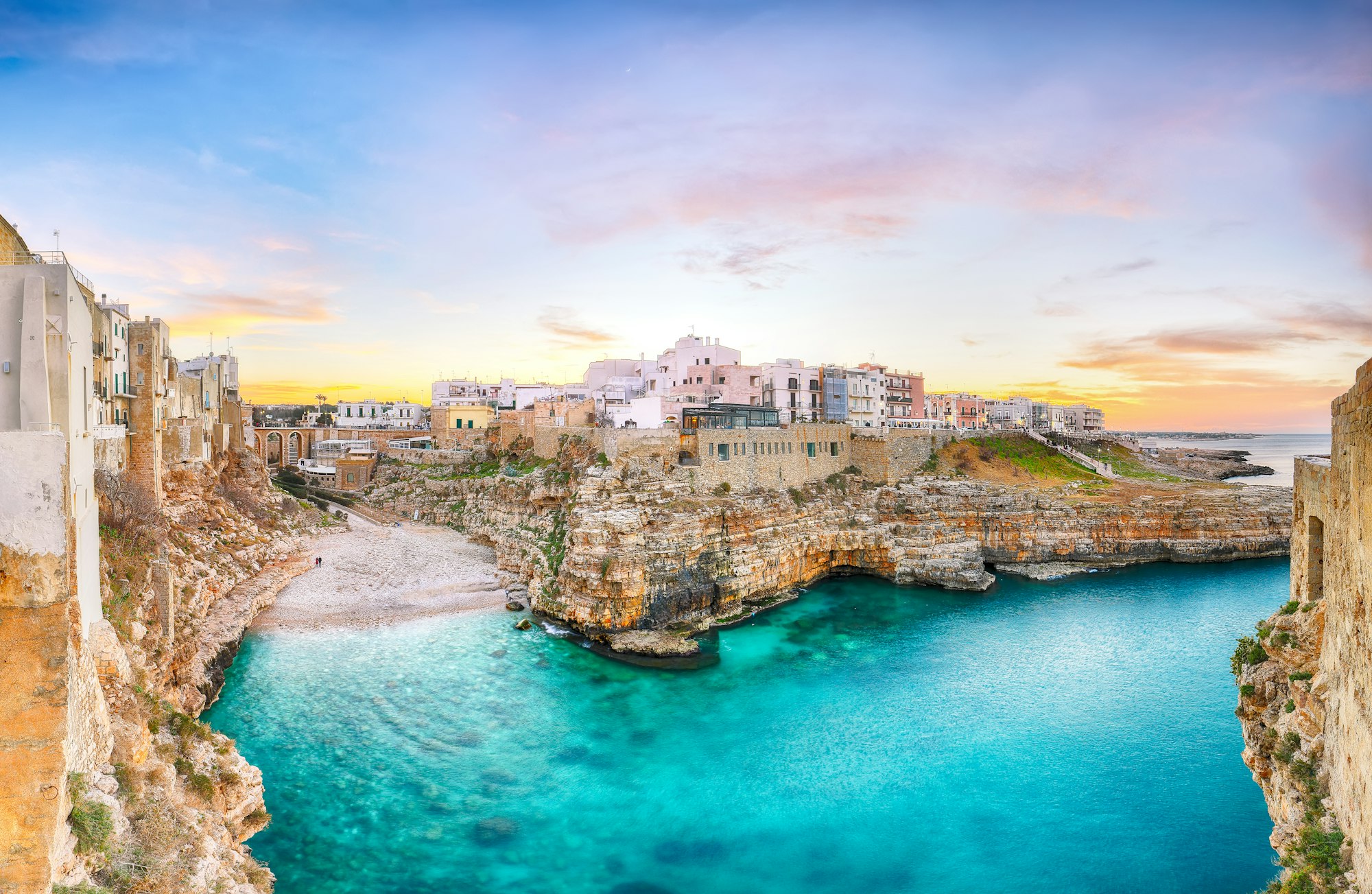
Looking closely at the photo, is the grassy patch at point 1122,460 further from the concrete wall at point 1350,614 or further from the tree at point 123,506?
the tree at point 123,506

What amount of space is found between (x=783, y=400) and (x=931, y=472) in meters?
12.4

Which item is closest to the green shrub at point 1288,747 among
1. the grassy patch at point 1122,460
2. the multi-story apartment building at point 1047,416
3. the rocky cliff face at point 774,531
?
the rocky cliff face at point 774,531

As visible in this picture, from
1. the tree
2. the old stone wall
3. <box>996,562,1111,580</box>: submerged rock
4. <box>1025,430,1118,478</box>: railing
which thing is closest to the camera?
the old stone wall

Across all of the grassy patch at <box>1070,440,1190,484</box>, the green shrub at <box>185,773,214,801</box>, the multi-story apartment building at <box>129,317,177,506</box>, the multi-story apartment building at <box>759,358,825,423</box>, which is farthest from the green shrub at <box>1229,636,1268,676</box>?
the grassy patch at <box>1070,440,1190,484</box>

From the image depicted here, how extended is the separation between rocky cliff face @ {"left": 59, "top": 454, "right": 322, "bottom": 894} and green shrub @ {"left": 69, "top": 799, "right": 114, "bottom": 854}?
0.04 ft

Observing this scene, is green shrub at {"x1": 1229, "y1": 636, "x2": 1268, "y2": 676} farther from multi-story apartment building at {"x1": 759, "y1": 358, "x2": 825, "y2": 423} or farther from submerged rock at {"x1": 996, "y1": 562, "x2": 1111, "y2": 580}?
multi-story apartment building at {"x1": 759, "y1": 358, "x2": 825, "y2": 423}

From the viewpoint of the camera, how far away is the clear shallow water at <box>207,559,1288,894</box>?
14414 mm

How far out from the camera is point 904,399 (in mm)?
64688

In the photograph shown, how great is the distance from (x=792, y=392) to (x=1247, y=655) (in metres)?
41.9

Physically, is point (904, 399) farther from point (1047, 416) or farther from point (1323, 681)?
point (1323, 681)

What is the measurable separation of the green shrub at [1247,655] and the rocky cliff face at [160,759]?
50.6 ft

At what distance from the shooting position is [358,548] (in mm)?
37625

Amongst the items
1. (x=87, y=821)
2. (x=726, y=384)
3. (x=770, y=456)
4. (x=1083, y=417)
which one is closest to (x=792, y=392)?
(x=726, y=384)

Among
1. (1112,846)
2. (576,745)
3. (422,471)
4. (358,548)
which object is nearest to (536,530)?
(358,548)
